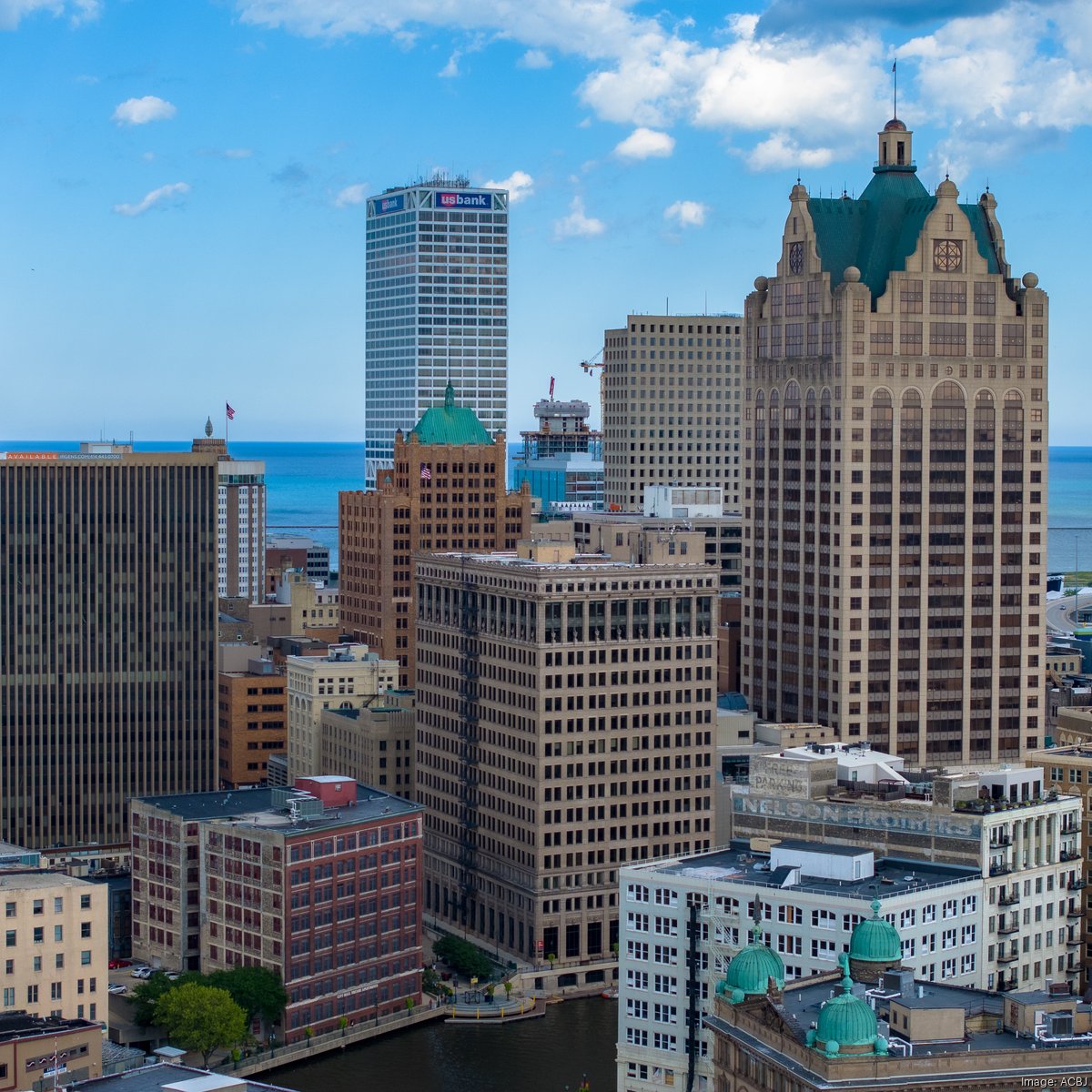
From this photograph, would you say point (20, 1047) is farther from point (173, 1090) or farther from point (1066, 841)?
point (1066, 841)

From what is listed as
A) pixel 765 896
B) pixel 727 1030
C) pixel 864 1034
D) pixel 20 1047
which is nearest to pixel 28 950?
pixel 20 1047

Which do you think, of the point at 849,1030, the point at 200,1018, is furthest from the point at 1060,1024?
the point at 200,1018

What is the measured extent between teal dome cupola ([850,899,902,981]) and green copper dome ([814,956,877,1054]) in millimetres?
18504

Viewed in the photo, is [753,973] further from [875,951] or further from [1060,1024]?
[1060,1024]

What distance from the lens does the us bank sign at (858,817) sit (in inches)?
6978

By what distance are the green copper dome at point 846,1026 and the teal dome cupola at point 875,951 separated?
60.7 feet

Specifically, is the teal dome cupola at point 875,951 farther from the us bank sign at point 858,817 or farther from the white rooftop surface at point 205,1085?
the us bank sign at point 858,817

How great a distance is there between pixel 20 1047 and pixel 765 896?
51.3m

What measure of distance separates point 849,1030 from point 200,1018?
3410 inches

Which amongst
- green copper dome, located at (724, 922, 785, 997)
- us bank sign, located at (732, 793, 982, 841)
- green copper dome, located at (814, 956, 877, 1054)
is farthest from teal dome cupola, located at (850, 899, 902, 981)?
us bank sign, located at (732, 793, 982, 841)

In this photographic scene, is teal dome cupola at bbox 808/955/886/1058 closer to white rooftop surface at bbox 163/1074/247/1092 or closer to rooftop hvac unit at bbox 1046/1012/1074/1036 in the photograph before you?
rooftop hvac unit at bbox 1046/1012/1074/1036

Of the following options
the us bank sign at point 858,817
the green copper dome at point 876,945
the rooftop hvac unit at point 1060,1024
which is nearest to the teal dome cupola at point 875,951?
the green copper dome at point 876,945

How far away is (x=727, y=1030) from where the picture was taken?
129750 millimetres

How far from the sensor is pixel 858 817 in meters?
182
